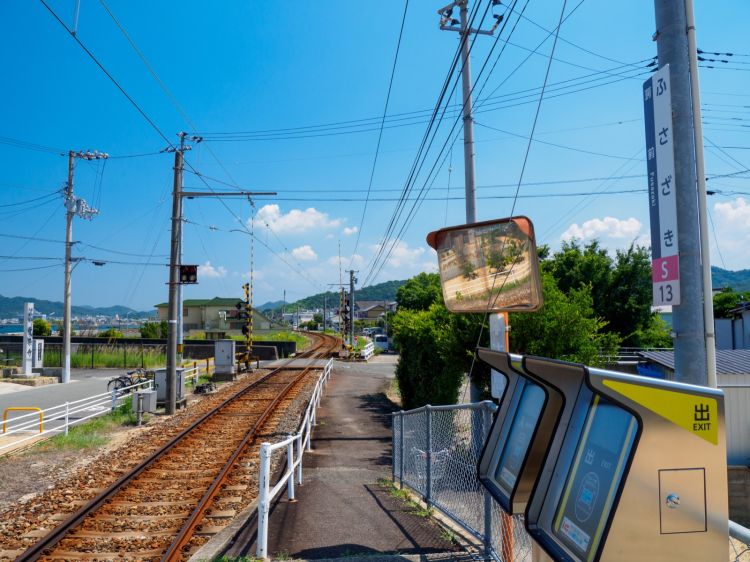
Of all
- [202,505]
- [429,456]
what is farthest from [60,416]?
[429,456]

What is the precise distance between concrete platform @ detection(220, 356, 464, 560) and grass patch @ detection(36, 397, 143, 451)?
534 centimetres

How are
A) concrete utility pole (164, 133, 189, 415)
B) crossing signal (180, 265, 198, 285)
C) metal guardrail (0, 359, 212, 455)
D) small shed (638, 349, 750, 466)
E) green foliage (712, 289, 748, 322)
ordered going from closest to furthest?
metal guardrail (0, 359, 212, 455) → small shed (638, 349, 750, 466) → concrete utility pole (164, 133, 189, 415) → crossing signal (180, 265, 198, 285) → green foliage (712, 289, 748, 322)

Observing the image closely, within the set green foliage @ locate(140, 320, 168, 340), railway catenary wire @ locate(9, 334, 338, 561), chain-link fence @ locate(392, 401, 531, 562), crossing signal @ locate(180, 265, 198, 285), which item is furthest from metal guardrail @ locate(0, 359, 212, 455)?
green foliage @ locate(140, 320, 168, 340)

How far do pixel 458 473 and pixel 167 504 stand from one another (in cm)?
493

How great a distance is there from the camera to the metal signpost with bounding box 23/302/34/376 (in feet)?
93.1

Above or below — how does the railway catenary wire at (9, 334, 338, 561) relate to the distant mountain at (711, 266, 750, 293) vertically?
below

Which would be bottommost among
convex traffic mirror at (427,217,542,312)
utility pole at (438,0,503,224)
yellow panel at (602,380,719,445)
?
yellow panel at (602,380,719,445)

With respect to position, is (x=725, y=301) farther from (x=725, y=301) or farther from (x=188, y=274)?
(x=188, y=274)

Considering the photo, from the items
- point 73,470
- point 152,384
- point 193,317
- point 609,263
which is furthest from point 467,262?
point 193,317

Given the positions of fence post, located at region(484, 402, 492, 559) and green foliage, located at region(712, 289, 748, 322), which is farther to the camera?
green foliage, located at region(712, 289, 748, 322)

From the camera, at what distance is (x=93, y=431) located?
47.3 ft

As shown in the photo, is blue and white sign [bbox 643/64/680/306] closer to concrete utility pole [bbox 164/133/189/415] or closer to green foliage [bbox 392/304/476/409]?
green foliage [bbox 392/304/476/409]

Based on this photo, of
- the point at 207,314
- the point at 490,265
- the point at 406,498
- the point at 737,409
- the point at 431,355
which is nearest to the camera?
the point at 490,265

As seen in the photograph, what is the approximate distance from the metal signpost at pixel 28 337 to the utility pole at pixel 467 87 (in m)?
26.0
